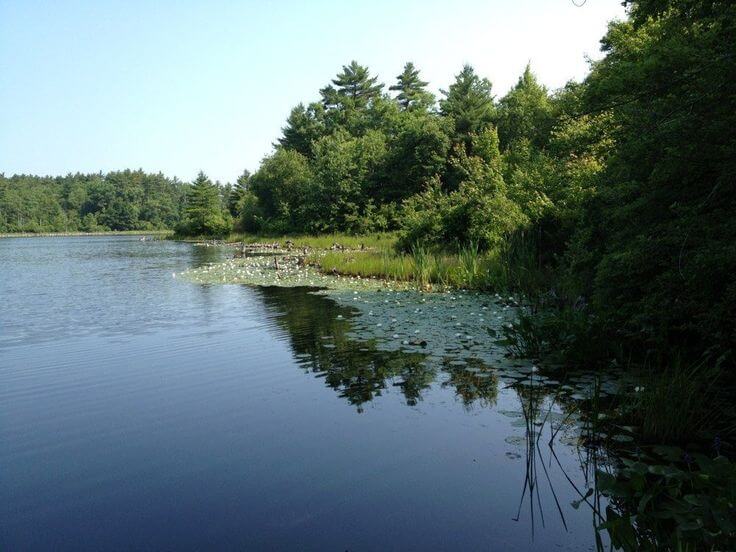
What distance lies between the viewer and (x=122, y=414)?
5496 mm

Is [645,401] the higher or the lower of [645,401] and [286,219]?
the lower

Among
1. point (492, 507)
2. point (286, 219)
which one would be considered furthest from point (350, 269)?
point (286, 219)

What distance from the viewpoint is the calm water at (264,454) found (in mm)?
3307

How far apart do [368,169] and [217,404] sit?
35.4 metres

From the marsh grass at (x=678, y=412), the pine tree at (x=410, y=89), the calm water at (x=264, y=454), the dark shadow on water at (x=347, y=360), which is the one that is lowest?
the calm water at (x=264, y=454)

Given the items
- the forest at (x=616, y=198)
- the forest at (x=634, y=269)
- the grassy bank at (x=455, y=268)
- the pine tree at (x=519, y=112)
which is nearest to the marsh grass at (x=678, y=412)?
the forest at (x=634, y=269)

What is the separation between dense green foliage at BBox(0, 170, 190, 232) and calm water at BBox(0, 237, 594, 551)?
307 ft

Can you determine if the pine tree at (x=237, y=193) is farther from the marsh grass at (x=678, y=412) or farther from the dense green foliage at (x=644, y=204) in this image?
the marsh grass at (x=678, y=412)

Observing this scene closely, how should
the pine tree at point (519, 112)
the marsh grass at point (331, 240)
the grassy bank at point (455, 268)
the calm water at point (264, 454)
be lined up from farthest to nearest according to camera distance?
1. the pine tree at point (519, 112)
2. the marsh grass at point (331, 240)
3. the grassy bank at point (455, 268)
4. the calm water at point (264, 454)

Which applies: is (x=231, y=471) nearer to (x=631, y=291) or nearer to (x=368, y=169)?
(x=631, y=291)

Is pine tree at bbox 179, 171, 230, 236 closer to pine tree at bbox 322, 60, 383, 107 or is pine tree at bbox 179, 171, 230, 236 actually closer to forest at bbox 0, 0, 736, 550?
pine tree at bbox 322, 60, 383, 107

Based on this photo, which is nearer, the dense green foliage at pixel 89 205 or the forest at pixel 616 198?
the forest at pixel 616 198

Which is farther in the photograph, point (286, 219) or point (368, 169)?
point (286, 219)

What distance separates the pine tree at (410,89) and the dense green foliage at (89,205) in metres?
50.1
